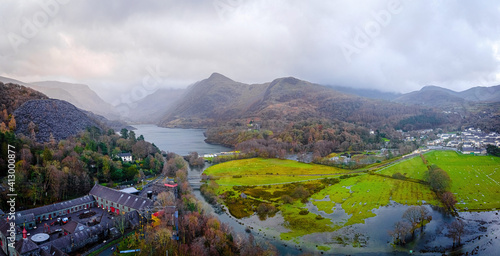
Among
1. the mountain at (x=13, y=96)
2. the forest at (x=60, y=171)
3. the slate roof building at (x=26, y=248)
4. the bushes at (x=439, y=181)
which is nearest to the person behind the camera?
the slate roof building at (x=26, y=248)

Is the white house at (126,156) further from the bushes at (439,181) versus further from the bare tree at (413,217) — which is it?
the bushes at (439,181)

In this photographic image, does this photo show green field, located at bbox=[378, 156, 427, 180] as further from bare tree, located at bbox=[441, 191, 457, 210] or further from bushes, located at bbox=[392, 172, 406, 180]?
bare tree, located at bbox=[441, 191, 457, 210]

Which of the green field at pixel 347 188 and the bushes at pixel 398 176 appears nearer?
the green field at pixel 347 188

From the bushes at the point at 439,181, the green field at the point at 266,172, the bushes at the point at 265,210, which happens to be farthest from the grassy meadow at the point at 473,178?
the bushes at the point at 265,210

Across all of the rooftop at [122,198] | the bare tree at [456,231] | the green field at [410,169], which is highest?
the green field at [410,169]

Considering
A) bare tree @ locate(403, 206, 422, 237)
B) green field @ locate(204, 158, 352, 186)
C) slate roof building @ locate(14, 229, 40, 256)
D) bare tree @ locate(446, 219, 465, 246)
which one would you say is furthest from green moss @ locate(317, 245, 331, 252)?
slate roof building @ locate(14, 229, 40, 256)

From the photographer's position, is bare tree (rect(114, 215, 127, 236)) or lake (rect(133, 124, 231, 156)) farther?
lake (rect(133, 124, 231, 156))

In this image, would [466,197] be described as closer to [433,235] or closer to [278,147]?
[433,235]

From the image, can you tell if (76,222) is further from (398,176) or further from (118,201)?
(398,176)

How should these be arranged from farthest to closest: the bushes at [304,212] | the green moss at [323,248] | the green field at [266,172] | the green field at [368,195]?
the green field at [266,172]
the green field at [368,195]
the bushes at [304,212]
the green moss at [323,248]
